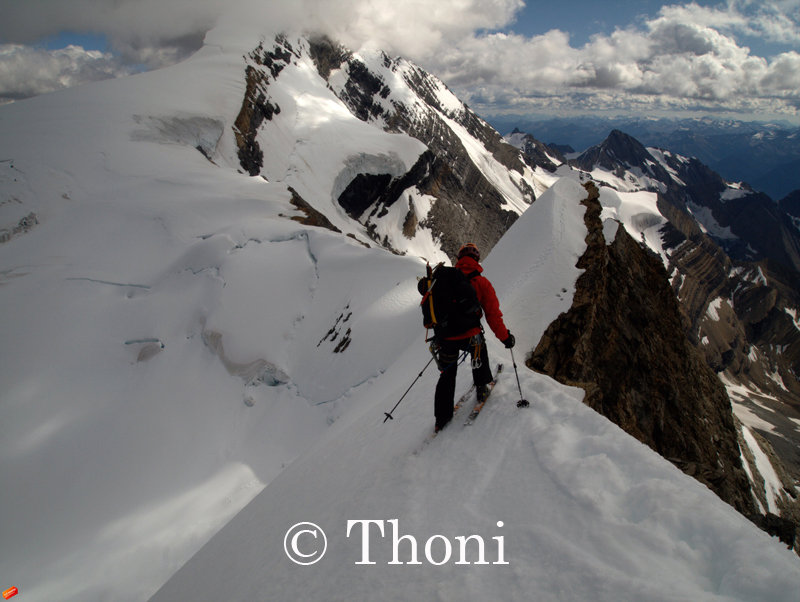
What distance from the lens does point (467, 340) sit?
491 cm

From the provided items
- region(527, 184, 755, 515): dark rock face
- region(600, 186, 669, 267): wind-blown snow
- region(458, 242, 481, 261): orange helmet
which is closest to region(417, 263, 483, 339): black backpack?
region(458, 242, 481, 261): orange helmet

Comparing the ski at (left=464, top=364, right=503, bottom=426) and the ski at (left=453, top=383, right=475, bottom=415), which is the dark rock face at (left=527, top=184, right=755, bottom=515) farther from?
the ski at (left=453, top=383, right=475, bottom=415)

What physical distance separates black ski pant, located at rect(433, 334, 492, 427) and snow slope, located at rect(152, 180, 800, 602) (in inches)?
12.7

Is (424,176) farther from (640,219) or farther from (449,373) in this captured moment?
(640,219)

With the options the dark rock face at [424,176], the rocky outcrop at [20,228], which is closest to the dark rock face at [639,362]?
the rocky outcrop at [20,228]

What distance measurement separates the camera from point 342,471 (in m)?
5.55

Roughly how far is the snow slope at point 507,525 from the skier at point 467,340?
41cm

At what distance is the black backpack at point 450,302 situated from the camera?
4.62m

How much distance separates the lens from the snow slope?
2.57 metres

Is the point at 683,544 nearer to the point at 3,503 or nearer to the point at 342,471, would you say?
the point at 342,471

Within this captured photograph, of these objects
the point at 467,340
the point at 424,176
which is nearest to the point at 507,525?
the point at 467,340

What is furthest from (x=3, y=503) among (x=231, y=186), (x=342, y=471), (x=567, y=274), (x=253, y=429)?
(x=231, y=186)

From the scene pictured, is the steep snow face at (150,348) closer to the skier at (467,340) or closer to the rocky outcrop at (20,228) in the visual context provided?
the rocky outcrop at (20,228)

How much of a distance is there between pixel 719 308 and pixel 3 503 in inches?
5892
